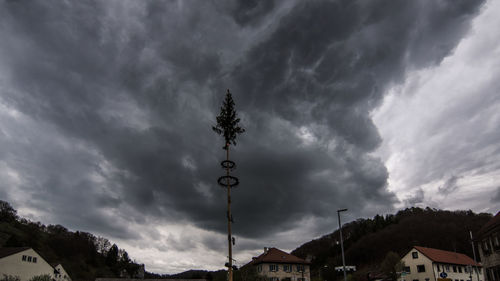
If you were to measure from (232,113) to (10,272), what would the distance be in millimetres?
60364

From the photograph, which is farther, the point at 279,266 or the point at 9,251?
the point at 279,266

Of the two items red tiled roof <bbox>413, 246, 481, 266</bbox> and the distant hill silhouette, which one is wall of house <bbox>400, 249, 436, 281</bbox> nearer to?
red tiled roof <bbox>413, 246, 481, 266</bbox>

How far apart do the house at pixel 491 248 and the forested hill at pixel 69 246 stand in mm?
112842

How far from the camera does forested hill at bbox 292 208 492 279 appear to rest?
119m

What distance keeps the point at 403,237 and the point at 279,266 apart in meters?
86.3

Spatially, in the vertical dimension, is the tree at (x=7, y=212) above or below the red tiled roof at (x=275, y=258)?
above

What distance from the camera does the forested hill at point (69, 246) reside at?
117 meters

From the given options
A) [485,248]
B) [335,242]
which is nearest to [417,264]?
[335,242]

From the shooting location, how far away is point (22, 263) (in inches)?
2552

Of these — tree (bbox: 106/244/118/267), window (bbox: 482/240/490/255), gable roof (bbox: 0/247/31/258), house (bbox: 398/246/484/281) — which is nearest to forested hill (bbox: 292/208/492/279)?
house (bbox: 398/246/484/281)

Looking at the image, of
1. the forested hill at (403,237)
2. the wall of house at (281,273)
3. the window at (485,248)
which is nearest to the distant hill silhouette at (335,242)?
the forested hill at (403,237)

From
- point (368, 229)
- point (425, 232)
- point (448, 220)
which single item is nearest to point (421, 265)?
point (425, 232)

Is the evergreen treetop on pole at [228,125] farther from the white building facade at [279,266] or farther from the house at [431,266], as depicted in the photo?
the house at [431,266]

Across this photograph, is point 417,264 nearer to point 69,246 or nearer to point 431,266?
point 431,266
